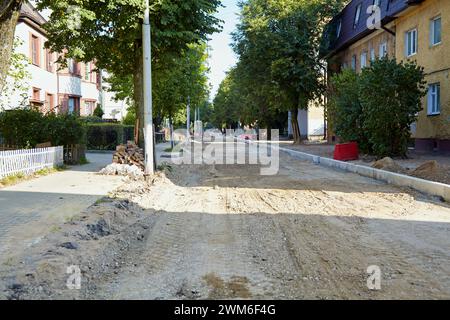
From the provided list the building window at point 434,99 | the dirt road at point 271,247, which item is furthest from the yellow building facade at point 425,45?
the dirt road at point 271,247

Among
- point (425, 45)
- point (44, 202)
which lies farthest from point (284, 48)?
point (44, 202)

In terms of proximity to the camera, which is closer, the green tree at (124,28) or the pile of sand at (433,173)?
the pile of sand at (433,173)

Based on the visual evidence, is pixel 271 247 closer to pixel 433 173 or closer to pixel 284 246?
pixel 284 246

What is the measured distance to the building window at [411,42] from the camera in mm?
25094

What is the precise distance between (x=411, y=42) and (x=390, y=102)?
8258 millimetres

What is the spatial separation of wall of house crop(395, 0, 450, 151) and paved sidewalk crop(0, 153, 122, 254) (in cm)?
1481

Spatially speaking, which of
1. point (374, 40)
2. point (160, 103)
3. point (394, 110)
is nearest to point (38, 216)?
point (394, 110)

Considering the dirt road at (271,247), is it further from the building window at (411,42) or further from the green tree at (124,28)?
the building window at (411,42)

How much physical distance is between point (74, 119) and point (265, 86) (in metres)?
20.6

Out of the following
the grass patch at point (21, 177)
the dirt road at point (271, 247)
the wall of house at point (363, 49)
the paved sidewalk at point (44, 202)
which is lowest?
the dirt road at point (271, 247)

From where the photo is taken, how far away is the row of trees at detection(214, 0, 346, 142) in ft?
117

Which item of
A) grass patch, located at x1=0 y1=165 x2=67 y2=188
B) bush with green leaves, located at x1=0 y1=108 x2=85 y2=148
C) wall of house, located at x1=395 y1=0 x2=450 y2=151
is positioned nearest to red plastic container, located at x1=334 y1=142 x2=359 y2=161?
wall of house, located at x1=395 y1=0 x2=450 y2=151

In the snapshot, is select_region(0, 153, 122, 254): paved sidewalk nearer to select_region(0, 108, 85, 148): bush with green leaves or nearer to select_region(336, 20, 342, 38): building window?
select_region(0, 108, 85, 148): bush with green leaves

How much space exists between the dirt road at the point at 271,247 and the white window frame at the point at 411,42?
Answer: 15.6 meters
